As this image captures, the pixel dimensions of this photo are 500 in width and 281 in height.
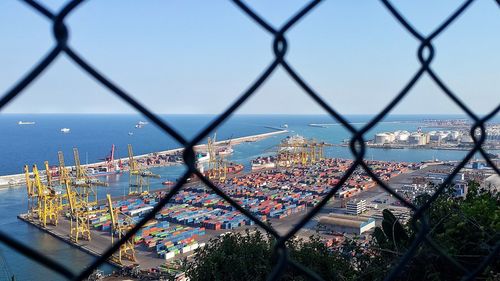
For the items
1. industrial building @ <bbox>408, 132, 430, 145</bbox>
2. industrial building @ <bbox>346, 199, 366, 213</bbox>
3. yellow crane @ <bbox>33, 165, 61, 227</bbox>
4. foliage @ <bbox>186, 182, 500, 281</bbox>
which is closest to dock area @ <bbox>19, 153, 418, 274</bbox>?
yellow crane @ <bbox>33, 165, 61, 227</bbox>

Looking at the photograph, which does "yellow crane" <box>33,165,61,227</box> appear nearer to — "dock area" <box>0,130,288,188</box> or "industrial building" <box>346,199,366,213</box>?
"dock area" <box>0,130,288,188</box>

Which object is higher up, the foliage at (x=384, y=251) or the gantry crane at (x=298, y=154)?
the foliage at (x=384, y=251)

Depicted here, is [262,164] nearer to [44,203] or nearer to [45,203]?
[44,203]

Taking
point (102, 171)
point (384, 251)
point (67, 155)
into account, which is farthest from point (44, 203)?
point (384, 251)

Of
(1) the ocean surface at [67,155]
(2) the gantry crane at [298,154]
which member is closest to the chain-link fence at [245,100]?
(1) the ocean surface at [67,155]

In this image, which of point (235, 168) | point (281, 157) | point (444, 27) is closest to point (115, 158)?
point (235, 168)

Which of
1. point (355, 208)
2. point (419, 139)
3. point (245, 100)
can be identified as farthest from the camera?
point (419, 139)

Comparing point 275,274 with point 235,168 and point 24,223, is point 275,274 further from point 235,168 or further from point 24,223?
point 235,168

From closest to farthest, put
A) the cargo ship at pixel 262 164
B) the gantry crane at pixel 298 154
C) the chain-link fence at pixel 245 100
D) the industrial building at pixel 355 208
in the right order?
the chain-link fence at pixel 245 100
the industrial building at pixel 355 208
the cargo ship at pixel 262 164
the gantry crane at pixel 298 154

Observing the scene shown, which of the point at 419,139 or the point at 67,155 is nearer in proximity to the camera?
the point at 67,155

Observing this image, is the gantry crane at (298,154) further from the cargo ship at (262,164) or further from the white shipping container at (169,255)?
the white shipping container at (169,255)

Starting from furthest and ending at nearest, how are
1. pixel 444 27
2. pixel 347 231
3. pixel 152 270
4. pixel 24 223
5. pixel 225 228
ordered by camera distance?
pixel 24 223
pixel 225 228
pixel 347 231
pixel 152 270
pixel 444 27
